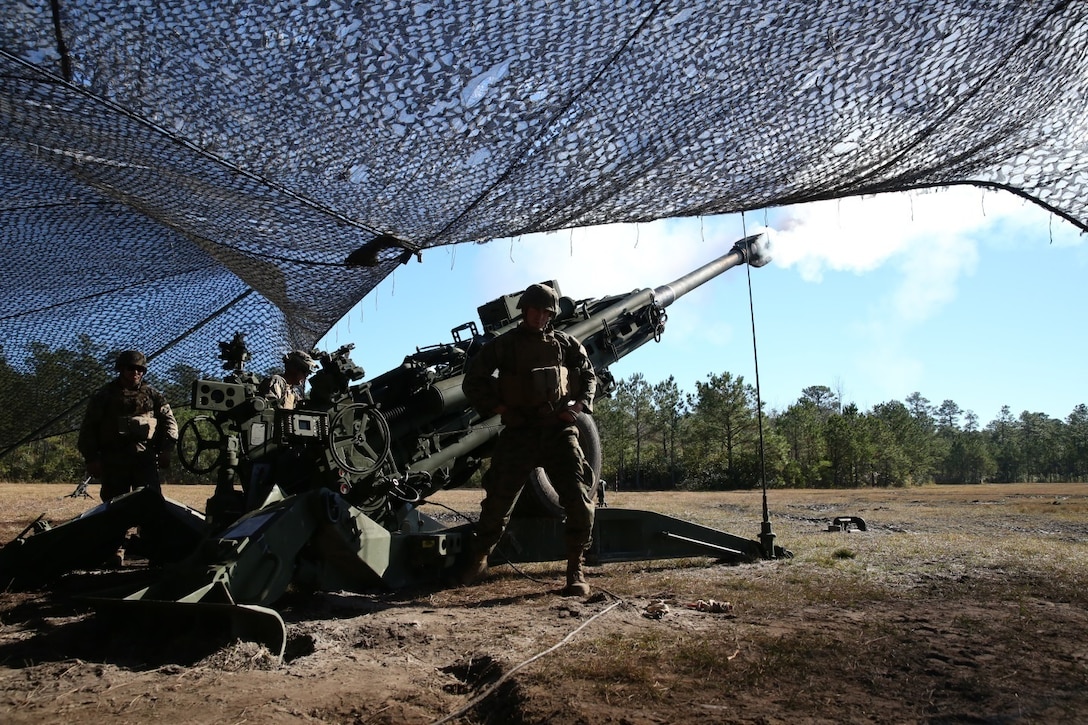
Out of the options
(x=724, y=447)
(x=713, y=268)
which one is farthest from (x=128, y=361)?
(x=724, y=447)

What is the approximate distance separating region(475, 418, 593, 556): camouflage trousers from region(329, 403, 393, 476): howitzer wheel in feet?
2.44

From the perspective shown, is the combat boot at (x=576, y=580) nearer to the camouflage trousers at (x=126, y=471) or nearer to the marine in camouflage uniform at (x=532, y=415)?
the marine in camouflage uniform at (x=532, y=415)

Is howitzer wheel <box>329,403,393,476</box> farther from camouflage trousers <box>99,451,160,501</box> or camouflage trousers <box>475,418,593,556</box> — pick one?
camouflage trousers <box>99,451,160,501</box>

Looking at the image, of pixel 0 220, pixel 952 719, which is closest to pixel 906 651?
pixel 952 719

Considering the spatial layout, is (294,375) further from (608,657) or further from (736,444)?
(736,444)

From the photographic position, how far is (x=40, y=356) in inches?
283

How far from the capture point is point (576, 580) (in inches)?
179

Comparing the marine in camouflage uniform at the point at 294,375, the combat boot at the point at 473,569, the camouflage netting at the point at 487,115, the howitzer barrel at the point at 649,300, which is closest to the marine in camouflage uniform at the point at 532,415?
the combat boot at the point at 473,569

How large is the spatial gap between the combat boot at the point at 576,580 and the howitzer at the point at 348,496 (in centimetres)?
66

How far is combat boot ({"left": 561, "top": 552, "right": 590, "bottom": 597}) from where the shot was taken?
447 cm

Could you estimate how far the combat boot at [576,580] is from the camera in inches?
176

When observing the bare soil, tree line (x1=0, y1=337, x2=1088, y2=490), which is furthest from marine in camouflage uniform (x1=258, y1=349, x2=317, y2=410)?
tree line (x1=0, y1=337, x2=1088, y2=490)

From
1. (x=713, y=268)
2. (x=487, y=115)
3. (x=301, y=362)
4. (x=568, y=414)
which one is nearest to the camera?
(x=487, y=115)

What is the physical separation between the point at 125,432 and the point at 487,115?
12.0 feet
